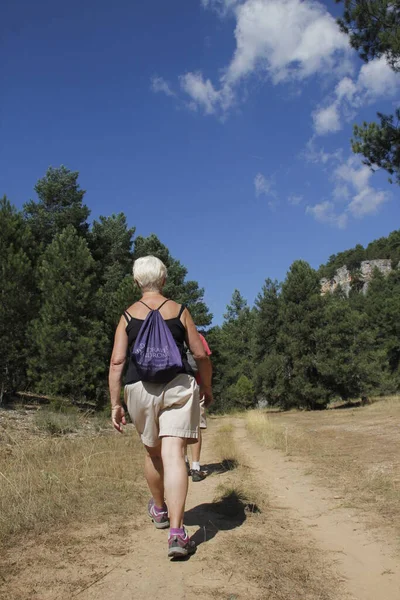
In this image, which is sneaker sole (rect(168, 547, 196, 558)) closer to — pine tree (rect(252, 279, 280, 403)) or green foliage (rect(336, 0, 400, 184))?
green foliage (rect(336, 0, 400, 184))

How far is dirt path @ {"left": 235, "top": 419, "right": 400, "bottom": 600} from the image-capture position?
2393 mm

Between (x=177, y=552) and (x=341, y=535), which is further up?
(x=177, y=552)

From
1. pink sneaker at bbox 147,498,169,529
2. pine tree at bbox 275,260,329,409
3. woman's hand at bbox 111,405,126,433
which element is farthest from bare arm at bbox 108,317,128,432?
pine tree at bbox 275,260,329,409

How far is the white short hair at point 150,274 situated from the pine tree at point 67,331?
12.2m

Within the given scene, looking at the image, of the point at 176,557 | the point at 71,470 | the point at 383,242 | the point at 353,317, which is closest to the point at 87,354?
the point at 71,470

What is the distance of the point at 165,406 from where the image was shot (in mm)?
2967

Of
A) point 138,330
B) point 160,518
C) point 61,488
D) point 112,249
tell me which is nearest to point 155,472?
point 160,518

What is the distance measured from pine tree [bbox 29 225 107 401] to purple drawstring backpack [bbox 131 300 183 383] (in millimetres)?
12595

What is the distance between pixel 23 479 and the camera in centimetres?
409

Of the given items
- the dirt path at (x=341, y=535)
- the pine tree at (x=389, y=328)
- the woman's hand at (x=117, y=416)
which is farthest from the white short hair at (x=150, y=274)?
the pine tree at (x=389, y=328)

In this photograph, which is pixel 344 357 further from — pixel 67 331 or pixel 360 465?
pixel 360 465

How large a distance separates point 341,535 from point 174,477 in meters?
1.33

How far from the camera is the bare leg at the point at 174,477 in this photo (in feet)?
9.13

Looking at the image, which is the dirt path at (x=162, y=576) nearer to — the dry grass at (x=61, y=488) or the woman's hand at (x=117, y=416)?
the dry grass at (x=61, y=488)
